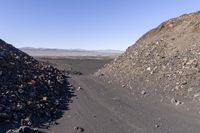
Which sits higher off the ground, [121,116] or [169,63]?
[169,63]

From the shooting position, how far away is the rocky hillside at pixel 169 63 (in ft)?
84.2

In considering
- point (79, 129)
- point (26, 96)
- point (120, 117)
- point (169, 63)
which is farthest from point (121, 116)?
point (169, 63)

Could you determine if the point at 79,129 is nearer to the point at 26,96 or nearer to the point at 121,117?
the point at 121,117

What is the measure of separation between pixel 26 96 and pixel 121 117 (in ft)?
14.9

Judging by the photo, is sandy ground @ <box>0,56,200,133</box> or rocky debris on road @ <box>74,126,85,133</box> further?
sandy ground @ <box>0,56,200,133</box>

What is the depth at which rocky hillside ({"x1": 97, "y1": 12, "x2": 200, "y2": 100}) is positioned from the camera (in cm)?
2567

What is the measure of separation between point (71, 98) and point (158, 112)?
5432 mm

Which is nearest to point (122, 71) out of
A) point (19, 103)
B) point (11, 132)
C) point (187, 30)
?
point (187, 30)

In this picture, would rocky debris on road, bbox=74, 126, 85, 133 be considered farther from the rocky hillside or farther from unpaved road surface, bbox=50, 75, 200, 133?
the rocky hillside

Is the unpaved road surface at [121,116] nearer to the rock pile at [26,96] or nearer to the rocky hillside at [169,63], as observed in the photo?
the rock pile at [26,96]

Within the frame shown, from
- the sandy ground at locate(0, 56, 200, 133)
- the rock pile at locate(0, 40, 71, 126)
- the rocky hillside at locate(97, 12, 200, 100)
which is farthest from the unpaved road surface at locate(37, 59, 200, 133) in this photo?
the rocky hillside at locate(97, 12, 200, 100)

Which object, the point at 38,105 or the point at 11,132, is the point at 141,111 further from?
the point at 11,132

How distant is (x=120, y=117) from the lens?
59.4ft

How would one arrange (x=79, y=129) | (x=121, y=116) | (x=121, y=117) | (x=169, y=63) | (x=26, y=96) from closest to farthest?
(x=79, y=129) → (x=121, y=117) → (x=121, y=116) → (x=26, y=96) → (x=169, y=63)
